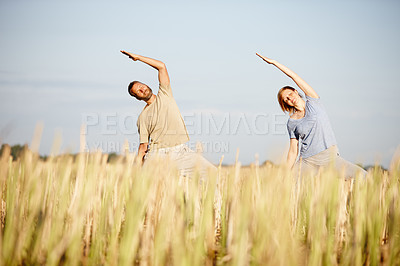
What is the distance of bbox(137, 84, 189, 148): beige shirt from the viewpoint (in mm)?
3943

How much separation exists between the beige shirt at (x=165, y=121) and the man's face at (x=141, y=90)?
0.10m

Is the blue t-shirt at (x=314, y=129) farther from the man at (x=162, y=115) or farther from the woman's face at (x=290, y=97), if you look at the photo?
the man at (x=162, y=115)

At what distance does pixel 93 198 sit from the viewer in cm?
228

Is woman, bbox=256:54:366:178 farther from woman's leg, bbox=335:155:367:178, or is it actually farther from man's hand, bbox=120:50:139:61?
man's hand, bbox=120:50:139:61

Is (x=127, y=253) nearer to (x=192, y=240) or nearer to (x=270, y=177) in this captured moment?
(x=192, y=240)

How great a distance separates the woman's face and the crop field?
1313mm

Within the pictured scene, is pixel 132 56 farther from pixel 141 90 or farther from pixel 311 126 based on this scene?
pixel 311 126

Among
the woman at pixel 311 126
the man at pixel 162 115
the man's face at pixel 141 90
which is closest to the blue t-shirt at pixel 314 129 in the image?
the woman at pixel 311 126

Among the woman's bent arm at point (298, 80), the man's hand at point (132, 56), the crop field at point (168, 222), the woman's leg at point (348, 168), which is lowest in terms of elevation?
the crop field at point (168, 222)

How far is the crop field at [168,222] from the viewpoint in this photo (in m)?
1.83

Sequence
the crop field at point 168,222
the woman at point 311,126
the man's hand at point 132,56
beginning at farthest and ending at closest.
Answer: the woman at point 311,126 < the man's hand at point 132,56 < the crop field at point 168,222

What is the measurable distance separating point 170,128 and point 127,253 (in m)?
2.19

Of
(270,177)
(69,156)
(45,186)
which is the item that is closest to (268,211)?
(270,177)

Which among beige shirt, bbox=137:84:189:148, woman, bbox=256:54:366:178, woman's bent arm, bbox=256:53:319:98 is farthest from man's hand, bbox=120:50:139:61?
woman, bbox=256:54:366:178
